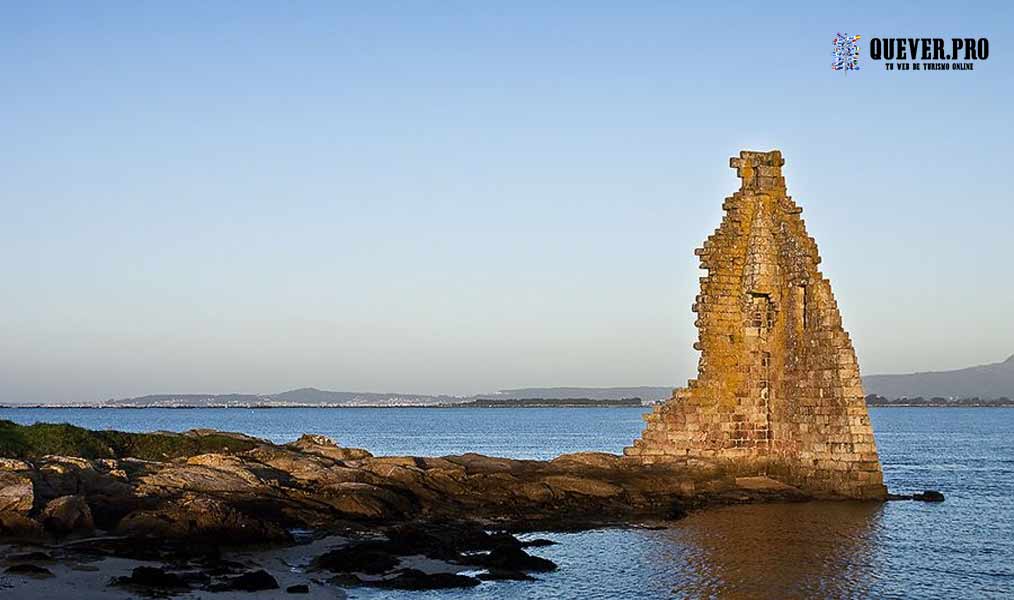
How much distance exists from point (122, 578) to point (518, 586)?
239 inches

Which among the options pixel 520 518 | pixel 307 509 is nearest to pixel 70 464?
pixel 307 509

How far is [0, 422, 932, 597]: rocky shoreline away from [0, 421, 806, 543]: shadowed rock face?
4 cm

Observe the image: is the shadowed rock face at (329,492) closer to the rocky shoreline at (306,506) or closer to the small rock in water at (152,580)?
the rocky shoreline at (306,506)

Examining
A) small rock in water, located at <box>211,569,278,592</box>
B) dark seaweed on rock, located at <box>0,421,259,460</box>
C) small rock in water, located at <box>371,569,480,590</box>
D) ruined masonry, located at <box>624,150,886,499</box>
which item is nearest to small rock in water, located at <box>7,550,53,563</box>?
small rock in water, located at <box>211,569,278,592</box>

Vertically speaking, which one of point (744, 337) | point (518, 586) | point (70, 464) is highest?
point (744, 337)

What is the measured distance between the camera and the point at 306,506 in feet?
83.5

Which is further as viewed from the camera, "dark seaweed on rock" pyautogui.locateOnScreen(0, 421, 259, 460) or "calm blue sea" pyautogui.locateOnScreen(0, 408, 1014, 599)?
"dark seaweed on rock" pyautogui.locateOnScreen(0, 421, 259, 460)

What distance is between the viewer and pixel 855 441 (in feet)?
104

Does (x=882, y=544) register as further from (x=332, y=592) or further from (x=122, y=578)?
(x=122, y=578)

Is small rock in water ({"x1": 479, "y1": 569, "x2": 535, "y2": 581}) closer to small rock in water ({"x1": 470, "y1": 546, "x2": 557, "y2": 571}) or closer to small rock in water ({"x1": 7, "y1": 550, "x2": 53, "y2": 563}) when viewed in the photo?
small rock in water ({"x1": 470, "y1": 546, "x2": 557, "y2": 571})

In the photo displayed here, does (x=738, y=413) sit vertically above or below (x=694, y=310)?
below

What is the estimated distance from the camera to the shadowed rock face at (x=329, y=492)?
72.2 feet

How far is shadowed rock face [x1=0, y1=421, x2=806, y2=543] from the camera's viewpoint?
72.2 ft

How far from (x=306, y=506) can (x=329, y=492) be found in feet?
3.98
